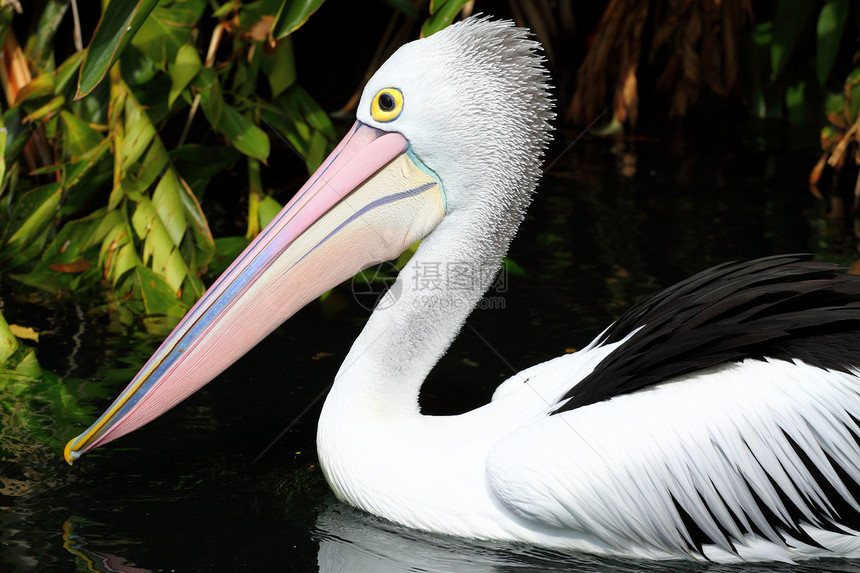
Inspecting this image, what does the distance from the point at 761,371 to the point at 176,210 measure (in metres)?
2.56

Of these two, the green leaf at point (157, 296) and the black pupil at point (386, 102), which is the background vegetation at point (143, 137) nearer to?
the green leaf at point (157, 296)

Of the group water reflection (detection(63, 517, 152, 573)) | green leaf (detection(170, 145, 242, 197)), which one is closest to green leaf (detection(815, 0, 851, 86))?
green leaf (detection(170, 145, 242, 197))

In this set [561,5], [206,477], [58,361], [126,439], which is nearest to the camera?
[206,477]

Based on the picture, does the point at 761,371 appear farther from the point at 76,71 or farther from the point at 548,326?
the point at 76,71

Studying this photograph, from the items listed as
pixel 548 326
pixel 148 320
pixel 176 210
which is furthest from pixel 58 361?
Answer: pixel 548 326

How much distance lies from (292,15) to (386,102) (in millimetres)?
1103

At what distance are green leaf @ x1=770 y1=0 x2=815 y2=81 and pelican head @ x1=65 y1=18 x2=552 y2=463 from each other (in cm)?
397

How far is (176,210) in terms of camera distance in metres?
4.48

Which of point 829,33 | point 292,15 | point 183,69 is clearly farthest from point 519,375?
point 829,33

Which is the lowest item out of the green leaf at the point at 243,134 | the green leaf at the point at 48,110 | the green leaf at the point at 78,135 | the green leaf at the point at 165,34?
the green leaf at the point at 78,135

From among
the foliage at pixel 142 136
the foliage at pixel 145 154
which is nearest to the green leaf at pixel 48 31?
the foliage at pixel 142 136

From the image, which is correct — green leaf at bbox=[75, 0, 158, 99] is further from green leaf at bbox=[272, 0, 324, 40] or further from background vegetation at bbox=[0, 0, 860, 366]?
green leaf at bbox=[272, 0, 324, 40]

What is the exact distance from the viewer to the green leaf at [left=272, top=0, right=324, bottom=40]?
3.96 metres

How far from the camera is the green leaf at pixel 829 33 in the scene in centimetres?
609
